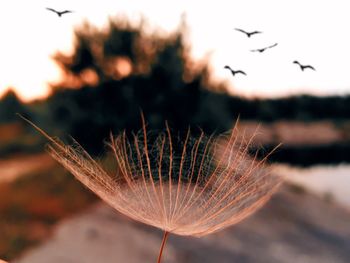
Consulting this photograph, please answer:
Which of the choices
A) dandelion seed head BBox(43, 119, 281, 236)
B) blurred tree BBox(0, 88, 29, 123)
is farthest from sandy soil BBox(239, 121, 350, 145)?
dandelion seed head BBox(43, 119, 281, 236)

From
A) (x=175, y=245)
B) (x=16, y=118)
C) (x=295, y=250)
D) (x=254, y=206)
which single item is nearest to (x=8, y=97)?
(x=16, y=118)

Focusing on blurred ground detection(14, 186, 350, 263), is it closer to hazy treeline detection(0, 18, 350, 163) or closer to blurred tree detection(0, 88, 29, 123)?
hazy treeline detection(0, 18, 350, 163)

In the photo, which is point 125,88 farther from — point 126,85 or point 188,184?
point 188,184

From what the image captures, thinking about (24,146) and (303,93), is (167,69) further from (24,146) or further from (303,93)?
(303,93)

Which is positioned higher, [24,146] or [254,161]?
[254,161]

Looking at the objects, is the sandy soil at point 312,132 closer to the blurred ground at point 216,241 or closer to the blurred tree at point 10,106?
the blurred ground at point 216,241

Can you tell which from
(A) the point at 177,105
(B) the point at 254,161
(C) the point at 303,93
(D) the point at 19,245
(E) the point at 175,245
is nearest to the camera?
(B) the point at 254,161

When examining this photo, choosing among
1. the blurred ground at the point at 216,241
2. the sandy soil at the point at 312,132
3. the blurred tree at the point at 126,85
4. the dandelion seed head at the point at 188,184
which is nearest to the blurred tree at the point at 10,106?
the blurred tree at the point at 126,85

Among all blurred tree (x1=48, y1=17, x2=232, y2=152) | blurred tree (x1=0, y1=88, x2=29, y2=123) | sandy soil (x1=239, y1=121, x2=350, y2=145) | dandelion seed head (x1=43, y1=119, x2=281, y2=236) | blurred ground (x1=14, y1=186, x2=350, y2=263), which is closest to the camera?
dandelion seed head (x1=43, y1=119, x2=281, y2=236)
